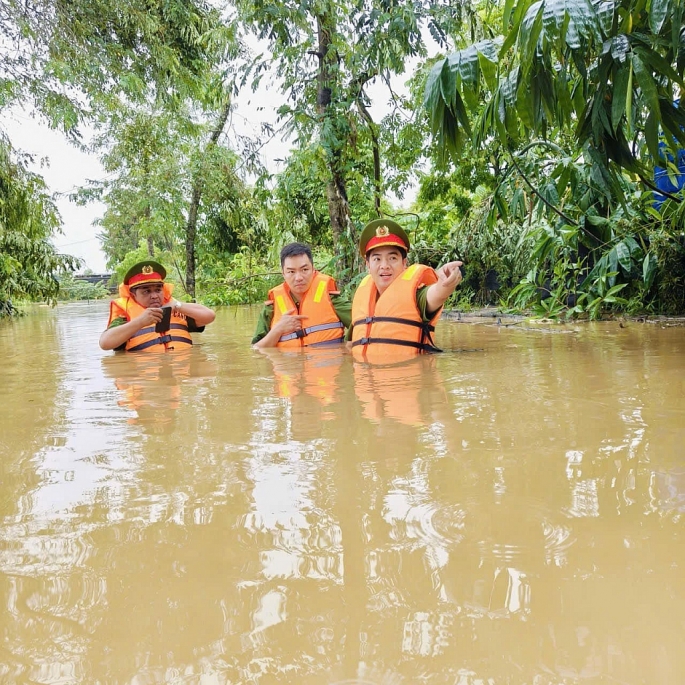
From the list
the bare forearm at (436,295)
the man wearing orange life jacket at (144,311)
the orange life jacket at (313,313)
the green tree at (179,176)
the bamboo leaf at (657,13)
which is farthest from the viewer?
the green tree at (179,176)

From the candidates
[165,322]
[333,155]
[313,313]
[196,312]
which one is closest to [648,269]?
[313,313]

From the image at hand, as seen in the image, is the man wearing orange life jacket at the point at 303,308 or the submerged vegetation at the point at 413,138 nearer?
the submerged vegetation at the point at 413,138

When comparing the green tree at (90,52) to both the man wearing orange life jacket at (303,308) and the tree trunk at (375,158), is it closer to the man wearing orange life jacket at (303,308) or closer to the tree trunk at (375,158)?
the tree trunk at (375,158)

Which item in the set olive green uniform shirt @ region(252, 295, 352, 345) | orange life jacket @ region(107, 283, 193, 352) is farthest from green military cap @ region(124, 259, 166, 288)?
olive green uniform shirt @ region(252, 295, 352, 345)

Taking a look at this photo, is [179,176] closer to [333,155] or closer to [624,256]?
[333,155]

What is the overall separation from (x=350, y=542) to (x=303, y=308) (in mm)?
4496

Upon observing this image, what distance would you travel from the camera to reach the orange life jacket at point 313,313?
5.76 metres

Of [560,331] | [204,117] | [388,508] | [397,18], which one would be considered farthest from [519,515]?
[204,117]

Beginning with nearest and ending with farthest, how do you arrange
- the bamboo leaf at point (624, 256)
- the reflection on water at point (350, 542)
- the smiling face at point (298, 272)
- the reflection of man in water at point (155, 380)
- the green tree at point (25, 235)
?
the reflection on water at point (350, 542)
the reflection of man in water at point (155, 380)
the smiling face at point (298, 272)
the bamboo leaf at point (624, 256)
the green tree at point (25, 235)

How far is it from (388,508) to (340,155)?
318 inches

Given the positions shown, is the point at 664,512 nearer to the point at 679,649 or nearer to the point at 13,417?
the point at 679,649

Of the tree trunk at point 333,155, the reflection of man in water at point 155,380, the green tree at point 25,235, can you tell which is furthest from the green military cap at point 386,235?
the green tree at point 25,235

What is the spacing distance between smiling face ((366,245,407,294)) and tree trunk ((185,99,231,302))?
15546 millimetres

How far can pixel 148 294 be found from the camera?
6.02 meters
